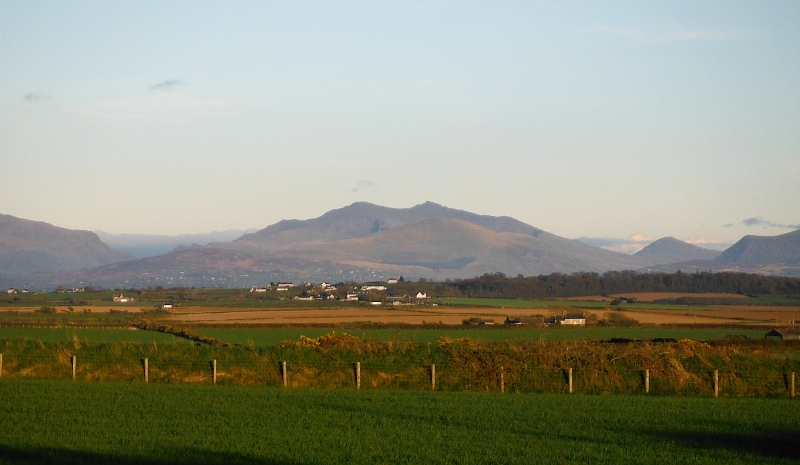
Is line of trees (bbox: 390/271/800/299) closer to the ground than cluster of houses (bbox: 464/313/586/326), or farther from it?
farther from it

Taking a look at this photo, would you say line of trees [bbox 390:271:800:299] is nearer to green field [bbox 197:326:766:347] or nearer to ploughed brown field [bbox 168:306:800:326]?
ploughed brown field [bbox 168:306:800:326]

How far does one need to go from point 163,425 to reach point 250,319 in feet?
182

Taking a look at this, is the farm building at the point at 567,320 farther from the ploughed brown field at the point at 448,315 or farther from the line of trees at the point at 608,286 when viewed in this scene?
the line of trees at the point at 608,286

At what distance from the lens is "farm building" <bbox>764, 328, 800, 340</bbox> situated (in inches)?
2194

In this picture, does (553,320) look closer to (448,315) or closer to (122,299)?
(448,315)

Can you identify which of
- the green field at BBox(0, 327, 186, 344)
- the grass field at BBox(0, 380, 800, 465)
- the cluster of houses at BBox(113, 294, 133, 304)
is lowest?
the grass field at BBox(0, 380, 800, 465)

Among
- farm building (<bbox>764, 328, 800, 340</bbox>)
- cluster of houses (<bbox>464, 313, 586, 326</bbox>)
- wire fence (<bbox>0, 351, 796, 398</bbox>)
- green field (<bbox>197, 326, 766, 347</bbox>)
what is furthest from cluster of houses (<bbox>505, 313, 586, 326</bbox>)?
wire fence (<bbox>0, 351, 796, 398</bbox>)

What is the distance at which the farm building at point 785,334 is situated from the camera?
55.7m

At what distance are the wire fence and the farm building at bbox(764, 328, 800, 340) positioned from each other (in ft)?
95.4

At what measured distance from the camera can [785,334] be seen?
56344 millimetres

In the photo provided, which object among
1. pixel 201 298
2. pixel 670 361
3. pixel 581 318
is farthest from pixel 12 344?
pixel 201 298

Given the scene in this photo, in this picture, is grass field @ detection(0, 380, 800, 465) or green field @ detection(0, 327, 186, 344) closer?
grass field @ detection(0, 380, 800, 465)

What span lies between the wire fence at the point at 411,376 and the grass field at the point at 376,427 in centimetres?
235

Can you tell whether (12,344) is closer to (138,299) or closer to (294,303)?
(294,303)
